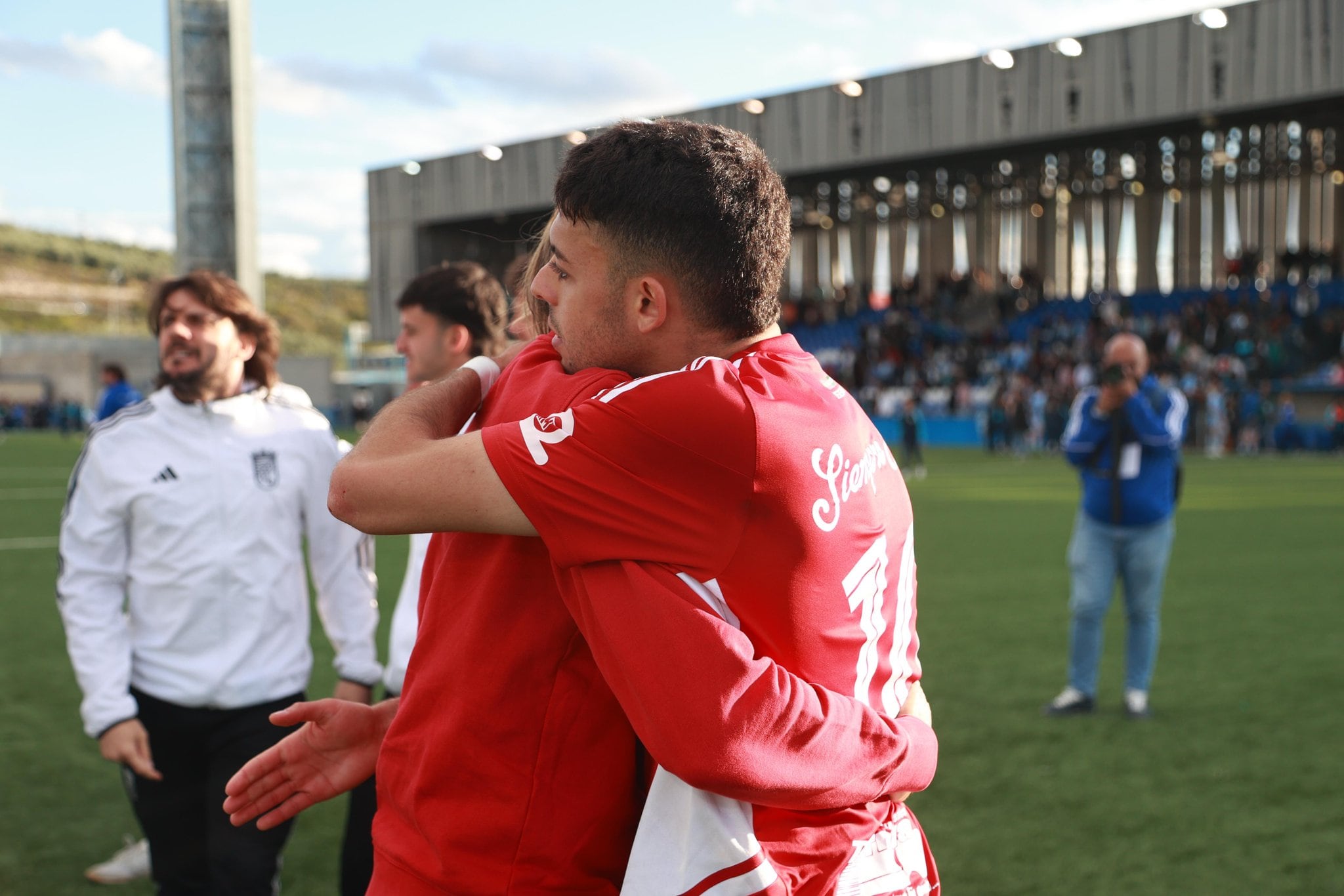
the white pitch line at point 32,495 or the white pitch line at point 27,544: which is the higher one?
the white pitch line at point 32,495

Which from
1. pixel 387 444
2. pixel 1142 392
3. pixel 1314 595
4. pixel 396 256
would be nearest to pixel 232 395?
pixel 387 444

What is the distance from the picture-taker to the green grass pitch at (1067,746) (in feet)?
14.6

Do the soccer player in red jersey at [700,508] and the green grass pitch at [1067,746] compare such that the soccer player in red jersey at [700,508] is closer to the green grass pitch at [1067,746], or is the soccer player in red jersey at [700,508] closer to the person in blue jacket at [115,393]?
the green grass pitch at [1067,746]

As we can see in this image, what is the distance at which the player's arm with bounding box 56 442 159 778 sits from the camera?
307 cm

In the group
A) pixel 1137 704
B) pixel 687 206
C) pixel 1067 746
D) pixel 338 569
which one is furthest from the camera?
pixel 1137 704

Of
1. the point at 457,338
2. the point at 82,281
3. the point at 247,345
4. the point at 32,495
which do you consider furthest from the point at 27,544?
the point at 82,281

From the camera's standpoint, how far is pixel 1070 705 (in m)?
6.55

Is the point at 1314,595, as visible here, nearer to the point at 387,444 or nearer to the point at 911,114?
the point at 387,444

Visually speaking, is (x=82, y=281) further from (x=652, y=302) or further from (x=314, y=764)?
(x=652, y=302)

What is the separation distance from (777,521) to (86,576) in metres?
2.60

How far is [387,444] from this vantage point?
1.50 meters

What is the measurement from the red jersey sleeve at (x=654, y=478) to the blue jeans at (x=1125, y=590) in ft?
18.4

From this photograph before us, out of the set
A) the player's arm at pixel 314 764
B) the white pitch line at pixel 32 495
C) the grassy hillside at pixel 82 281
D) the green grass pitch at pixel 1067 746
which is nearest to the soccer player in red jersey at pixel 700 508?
the player's arm at pixel 314 764

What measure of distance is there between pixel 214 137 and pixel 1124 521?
15126 mm
